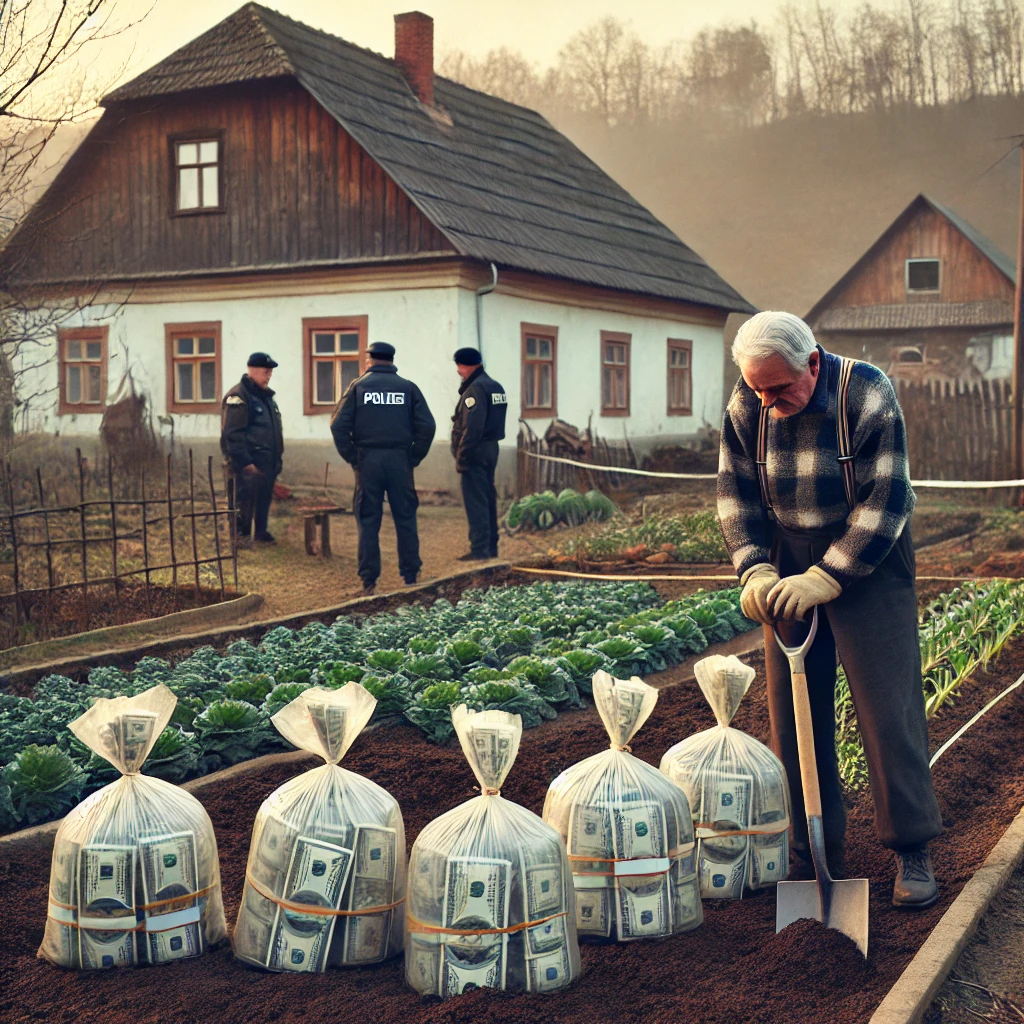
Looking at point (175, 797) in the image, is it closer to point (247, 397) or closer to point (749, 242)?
point (247, 397)

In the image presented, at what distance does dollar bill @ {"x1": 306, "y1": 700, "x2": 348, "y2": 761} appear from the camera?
3.22 meters

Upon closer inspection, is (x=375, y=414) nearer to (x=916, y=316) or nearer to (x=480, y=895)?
(x=480, y=895)

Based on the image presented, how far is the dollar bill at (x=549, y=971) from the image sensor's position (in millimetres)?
3027

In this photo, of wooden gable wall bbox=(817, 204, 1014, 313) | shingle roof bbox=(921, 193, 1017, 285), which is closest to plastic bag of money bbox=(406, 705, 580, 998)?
shingle roof bbox=(921, 193, 1017, 285)

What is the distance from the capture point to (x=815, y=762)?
3.63m

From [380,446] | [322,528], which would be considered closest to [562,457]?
[322,528]

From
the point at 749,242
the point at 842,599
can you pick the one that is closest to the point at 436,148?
the point at 842,599

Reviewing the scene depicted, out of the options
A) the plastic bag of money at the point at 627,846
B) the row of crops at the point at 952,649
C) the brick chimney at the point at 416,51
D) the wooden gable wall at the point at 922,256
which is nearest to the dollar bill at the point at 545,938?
the plastic bag of money at the point at 627,846

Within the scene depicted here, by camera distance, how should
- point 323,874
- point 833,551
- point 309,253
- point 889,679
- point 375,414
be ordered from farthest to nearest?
point 309,253 → point 375,414 → point 889,679 → point 833,551 → point 323,874

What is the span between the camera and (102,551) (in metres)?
12.0

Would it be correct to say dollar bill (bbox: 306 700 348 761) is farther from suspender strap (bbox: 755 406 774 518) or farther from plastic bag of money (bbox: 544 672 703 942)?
suspender strap (bbox: 755 406 774 518)

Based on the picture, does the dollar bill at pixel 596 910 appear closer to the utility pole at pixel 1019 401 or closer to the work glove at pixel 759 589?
the work glove at pixel 759 589

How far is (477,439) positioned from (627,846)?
8641mm

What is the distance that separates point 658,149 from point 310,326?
189 ft
